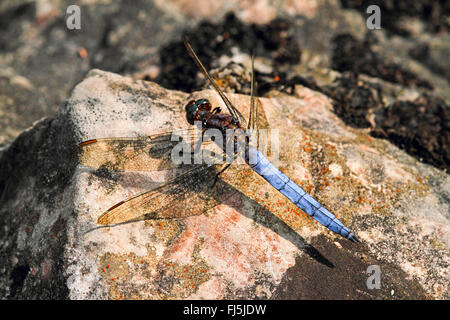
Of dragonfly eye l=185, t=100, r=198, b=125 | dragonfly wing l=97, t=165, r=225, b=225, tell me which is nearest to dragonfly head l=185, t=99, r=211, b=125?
dragonfly eye l=185, t=100, r=198, b=125

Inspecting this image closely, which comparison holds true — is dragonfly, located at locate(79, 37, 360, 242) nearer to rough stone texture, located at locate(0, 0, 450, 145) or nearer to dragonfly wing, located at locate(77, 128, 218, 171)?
dragonfly wing, located at locate(77, 128, 218, 171)

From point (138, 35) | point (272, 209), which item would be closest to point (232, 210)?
point (272, 209)

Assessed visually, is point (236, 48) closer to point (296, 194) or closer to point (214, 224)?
point (296, 194)

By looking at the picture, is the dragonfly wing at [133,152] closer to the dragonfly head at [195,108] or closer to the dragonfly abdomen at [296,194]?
the dragonfly head at [195,108]

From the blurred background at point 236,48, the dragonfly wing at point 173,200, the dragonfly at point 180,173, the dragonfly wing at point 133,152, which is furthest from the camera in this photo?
the blurred background at point 236,48

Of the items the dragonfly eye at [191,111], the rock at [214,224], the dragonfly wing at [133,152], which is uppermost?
the dragonfly eye at [191,111]

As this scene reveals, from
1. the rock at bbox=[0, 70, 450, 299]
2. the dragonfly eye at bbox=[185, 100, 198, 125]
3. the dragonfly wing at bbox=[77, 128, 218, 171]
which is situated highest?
the dragonfly eye at bbox=[185, 100, 198, 125]

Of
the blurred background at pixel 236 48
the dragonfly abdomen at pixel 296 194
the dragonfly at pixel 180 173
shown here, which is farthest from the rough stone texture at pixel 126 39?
the dragonfly abdomen at pixel 296 194
